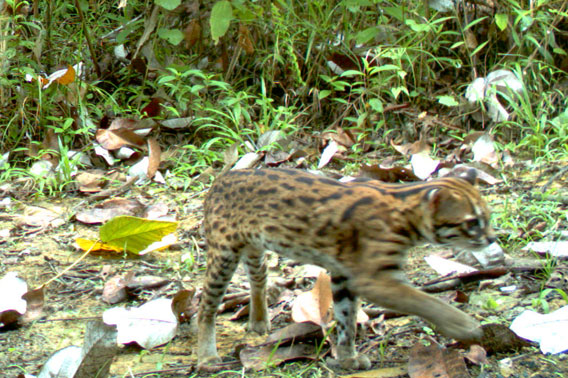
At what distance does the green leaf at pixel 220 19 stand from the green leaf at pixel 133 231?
7.14 feet

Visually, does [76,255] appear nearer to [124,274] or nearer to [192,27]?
[124,274]

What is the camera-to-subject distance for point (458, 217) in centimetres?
370

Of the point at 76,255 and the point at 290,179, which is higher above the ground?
the point at 290,179

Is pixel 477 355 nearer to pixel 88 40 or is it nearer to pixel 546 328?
pixel 546 328

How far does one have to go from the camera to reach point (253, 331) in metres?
4.31

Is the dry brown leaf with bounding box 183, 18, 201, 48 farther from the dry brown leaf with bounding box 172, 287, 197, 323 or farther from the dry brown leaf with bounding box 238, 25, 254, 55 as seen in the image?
the dry brown leaf with bounding box 172, 287, 197, 323

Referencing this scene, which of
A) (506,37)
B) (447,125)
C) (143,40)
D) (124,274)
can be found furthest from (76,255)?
(506,37)

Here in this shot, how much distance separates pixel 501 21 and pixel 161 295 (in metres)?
3.90

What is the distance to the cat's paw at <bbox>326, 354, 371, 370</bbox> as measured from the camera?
373 centimetres

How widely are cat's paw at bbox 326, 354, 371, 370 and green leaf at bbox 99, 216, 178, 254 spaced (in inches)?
62.4

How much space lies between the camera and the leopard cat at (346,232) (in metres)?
3.60

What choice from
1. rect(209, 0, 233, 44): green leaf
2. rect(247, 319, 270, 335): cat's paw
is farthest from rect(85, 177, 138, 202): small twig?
rect(247, 319, 270, 335): cat's paw

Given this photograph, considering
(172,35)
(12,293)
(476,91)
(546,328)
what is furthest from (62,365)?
(476,91)

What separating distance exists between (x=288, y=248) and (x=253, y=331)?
65cm
